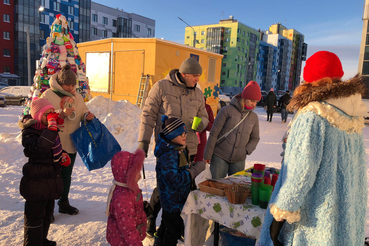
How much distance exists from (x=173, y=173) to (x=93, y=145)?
138cm

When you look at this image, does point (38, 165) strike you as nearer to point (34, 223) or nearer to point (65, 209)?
point (34, 223)

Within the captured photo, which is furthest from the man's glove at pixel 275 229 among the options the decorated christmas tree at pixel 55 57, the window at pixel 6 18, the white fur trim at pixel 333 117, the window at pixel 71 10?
the window at pixel 71 10

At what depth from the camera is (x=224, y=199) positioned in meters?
2.42

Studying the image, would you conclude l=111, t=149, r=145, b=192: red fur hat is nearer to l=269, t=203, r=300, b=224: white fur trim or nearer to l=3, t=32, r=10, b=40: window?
l=269, t=203, r=300, b=224: white fur trim

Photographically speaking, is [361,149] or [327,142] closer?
[327,142]

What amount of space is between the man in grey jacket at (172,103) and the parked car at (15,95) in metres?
20.0

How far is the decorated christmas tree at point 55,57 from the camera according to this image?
26.6ft

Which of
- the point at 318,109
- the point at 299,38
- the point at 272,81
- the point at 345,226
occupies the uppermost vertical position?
the point at 299,38

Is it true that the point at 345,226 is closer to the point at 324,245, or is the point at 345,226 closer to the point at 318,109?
the point at 324,245

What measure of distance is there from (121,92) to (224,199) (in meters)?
10.3

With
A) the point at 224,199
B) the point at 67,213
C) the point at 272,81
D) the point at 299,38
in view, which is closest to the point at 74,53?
the point at 67,213

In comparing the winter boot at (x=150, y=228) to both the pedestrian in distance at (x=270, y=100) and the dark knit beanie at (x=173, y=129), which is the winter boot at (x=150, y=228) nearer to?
the dark knit beanie at (x=173, y=129)

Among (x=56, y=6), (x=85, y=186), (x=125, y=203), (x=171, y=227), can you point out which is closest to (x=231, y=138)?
(x=171, y=227)

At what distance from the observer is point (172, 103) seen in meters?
3.24
